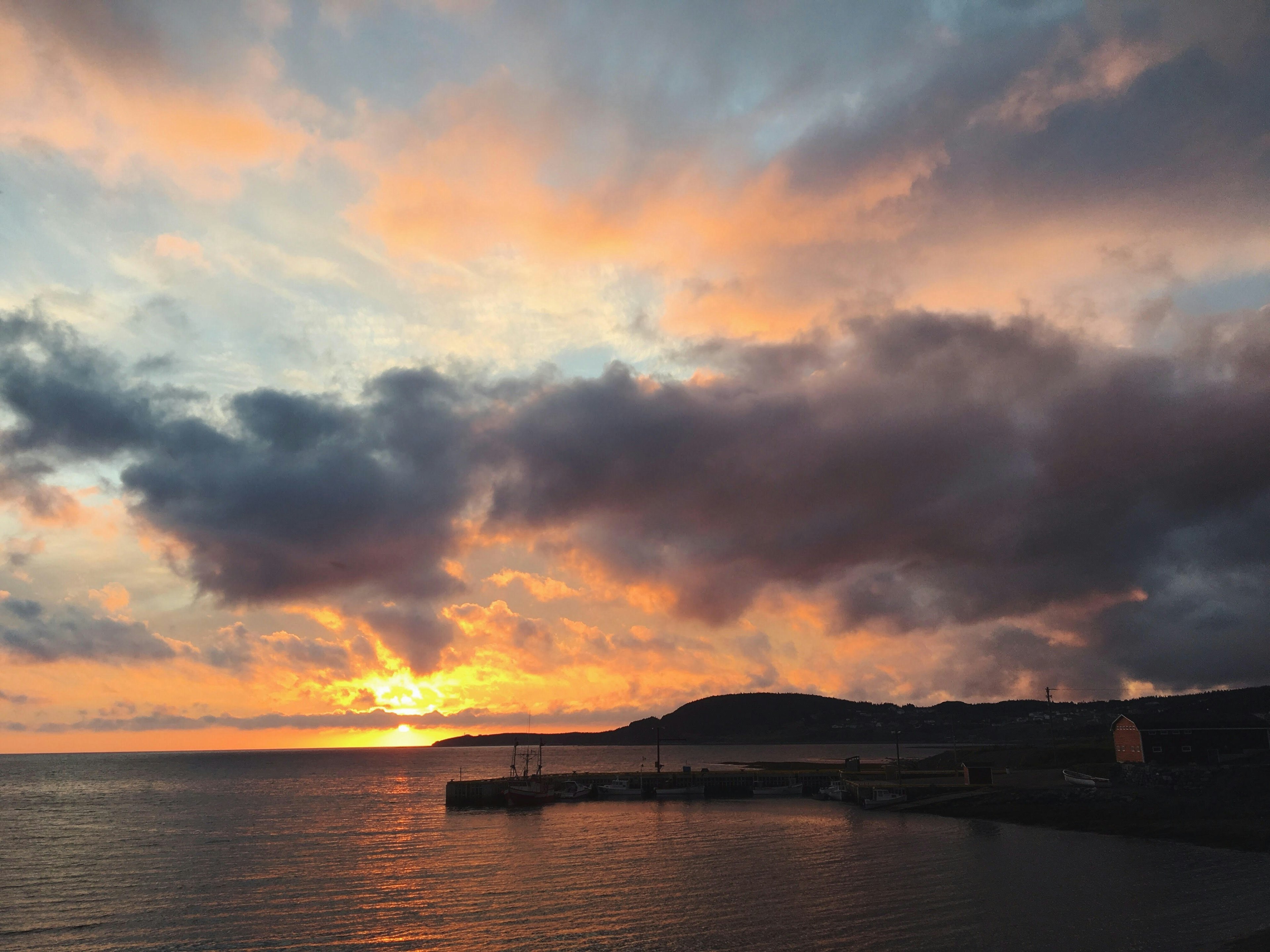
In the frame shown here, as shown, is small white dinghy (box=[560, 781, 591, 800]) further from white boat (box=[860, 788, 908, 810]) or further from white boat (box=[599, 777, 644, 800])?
white boat (box=[860, 788, 908, 810])

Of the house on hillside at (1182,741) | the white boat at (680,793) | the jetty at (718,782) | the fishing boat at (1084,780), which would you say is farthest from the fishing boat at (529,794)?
the house on hillside at (1182,741)

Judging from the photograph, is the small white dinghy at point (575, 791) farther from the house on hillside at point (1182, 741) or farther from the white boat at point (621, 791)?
the house on hillside at point (1182, 741)

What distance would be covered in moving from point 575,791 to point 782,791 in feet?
108

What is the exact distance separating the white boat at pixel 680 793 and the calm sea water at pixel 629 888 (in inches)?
1173

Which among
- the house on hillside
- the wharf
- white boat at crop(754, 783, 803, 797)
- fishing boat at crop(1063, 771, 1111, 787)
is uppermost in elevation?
the house on hillside

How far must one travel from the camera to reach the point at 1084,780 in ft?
310

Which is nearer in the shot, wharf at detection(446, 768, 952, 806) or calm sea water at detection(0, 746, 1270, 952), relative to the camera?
calm sea water at detection(0, 746, 1270, 952)

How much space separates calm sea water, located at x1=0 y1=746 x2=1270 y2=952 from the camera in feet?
142

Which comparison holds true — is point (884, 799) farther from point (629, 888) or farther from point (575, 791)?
point (629, 888)

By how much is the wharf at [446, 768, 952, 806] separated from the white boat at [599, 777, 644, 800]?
464 millimetres

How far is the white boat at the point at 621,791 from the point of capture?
12838cm

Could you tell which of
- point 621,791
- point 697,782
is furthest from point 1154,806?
point 621,791

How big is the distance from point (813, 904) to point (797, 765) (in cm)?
14338

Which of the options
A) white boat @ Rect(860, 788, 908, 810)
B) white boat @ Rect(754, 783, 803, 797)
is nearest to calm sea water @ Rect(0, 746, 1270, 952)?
white boat @ Rect(860, 788, 908, 810)
